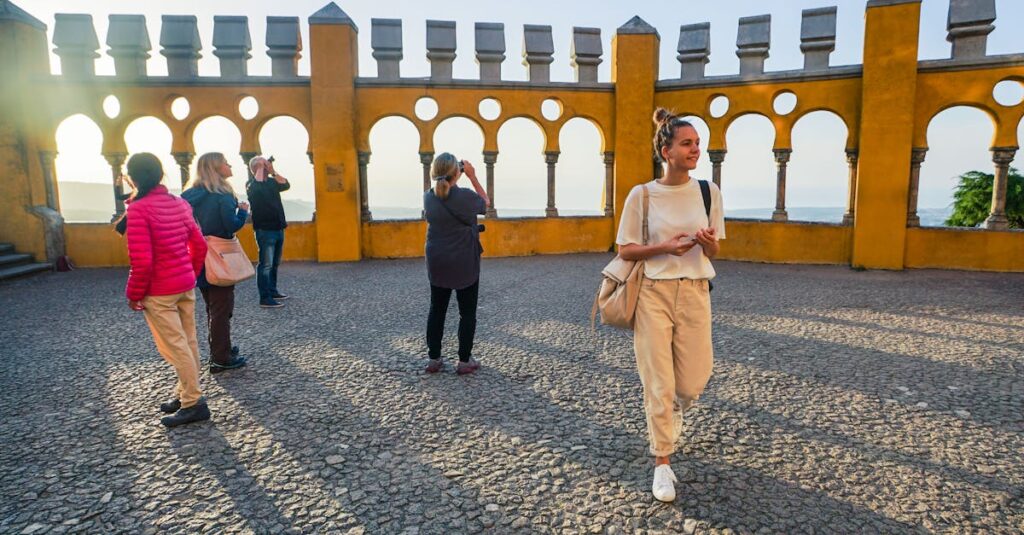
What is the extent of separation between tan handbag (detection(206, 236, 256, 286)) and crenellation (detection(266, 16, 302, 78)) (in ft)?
27.4

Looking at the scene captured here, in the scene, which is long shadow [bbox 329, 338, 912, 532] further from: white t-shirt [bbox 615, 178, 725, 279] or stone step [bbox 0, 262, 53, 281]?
stone step [bbox 0, 262, 53, 281]

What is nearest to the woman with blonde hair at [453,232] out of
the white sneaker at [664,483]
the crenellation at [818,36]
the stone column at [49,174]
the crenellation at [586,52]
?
the white sneaker at [664,483]

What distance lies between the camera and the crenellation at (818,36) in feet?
35.4

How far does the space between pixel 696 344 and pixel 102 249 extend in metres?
12.7

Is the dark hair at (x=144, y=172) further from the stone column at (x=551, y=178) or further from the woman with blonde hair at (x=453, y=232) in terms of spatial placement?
the stone column at (x=551, y=178)

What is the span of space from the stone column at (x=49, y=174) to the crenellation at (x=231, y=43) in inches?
146

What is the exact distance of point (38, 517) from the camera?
2629mm

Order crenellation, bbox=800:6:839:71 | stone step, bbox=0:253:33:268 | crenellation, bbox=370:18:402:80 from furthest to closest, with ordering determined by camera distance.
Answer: crenellation, bbox=370:18:402:80 < crenellation, bbox=800:6:839:71 < stone step, bbox=0:253:33:268

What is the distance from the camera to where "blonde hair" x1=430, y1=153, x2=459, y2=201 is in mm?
4301

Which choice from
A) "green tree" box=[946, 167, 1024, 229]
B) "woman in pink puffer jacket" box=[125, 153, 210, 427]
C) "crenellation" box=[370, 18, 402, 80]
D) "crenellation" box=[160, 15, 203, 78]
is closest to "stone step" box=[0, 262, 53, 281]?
"crenellation" box=[160, 15, 203, 78]

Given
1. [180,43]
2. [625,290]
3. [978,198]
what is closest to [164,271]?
[625,290]

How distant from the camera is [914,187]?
411 inches

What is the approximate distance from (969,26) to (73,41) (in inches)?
664

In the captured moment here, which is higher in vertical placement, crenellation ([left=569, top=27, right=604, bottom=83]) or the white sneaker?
crenellation ([left=569, top=27, right=604, bottom=83])
